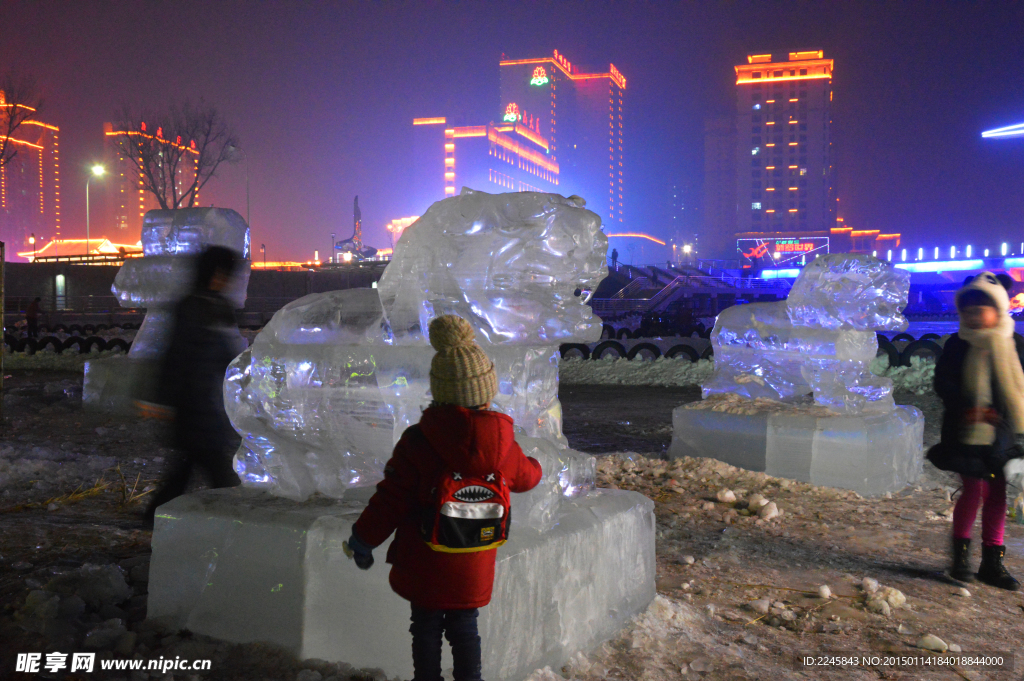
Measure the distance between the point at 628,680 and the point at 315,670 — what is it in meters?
1.11

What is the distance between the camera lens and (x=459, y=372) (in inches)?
79.2

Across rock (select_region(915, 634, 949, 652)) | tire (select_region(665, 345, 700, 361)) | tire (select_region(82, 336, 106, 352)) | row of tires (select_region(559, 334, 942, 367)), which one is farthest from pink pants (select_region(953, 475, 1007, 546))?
tire (select_region(82, 336, 106, 352))

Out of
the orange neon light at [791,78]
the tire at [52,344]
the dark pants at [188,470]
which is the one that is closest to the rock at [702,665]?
the dark pants at [188,470]

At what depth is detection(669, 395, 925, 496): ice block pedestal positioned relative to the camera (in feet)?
18.0

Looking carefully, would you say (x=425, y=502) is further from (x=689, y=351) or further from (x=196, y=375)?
(x=689, y=351)

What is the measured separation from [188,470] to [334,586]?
5.53 feet

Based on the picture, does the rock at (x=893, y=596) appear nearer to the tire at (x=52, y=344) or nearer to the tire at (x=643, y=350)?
the tire at (x=643, y=350)

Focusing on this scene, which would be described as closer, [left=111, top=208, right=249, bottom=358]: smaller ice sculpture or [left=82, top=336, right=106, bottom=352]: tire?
[left=111, top=208, right=249, bottom=358]: smaller ice sculpture

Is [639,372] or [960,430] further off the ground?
[960,430]

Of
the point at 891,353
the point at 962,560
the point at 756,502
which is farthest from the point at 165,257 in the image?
the point at 891,353

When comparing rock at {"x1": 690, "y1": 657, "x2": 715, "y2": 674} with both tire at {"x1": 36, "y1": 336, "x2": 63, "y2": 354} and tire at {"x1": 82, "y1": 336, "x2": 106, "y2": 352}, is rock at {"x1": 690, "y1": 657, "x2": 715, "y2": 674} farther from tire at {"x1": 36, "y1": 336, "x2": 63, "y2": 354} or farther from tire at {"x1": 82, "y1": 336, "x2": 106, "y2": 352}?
tire at {"x1": 36, "y1": 336, "x2": 63, "y2": 354}

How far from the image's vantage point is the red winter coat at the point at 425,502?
6.34 feet

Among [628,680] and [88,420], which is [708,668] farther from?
[88,420]

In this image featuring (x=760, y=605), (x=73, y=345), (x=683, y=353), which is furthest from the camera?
(x=73, y=345)
